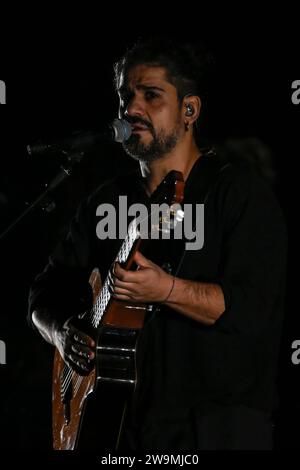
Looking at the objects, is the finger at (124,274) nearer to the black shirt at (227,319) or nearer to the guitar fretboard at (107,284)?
the guitar fretboard at (107,284)

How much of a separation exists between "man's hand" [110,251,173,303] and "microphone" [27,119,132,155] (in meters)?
0.40

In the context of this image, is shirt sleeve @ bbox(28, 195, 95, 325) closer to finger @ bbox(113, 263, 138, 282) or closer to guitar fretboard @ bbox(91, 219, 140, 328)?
guitar fretboard @ bbox(91, 219, 140, 328)

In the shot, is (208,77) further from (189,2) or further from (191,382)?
(191,382)

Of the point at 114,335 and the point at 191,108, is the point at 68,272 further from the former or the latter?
the point at 191,108

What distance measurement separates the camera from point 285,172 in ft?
11.0

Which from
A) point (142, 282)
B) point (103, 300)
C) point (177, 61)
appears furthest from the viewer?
point (177, 61)

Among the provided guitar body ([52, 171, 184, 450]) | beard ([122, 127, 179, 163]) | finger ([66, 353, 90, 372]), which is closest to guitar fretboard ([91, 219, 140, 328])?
guitar body ([52, 171, 184, 450])

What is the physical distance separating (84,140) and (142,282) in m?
0.51

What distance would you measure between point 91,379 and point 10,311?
201cm

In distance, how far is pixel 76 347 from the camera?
7.37ft

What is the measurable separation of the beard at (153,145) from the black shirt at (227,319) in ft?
0.48

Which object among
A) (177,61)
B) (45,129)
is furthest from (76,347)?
(45,129)

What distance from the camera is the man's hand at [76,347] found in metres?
2.18

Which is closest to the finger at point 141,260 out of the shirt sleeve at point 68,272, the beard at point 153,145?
the beard at point 153,145
